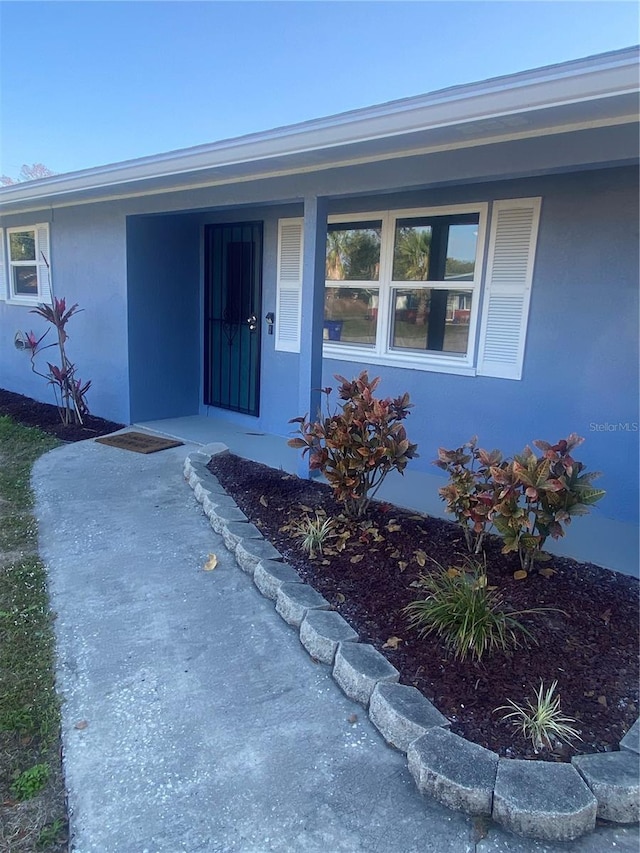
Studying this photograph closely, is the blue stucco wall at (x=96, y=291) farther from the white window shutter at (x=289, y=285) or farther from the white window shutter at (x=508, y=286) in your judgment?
the white window shutter at (x=508, y=286)

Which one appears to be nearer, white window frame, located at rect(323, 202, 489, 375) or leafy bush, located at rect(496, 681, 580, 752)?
leafy bush, located at rect(496, 681, 580, 752)

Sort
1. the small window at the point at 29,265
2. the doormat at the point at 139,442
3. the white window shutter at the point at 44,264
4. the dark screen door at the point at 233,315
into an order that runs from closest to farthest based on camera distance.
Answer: the doormat at the point at 139,442 → the dark screen door at the point at 233,315 → the white window shutter at the point at 44,264 → the small window at the point at 29,265

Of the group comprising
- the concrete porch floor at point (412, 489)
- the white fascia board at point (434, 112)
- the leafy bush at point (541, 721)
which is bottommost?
the leafy bush at point (541, 721)

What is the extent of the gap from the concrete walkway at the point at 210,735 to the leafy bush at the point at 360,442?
85cm

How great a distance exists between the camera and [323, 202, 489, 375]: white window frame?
455cm

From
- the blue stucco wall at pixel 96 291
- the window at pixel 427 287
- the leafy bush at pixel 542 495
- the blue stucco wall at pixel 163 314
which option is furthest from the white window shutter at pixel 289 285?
the leafy bush at pixel 542 495

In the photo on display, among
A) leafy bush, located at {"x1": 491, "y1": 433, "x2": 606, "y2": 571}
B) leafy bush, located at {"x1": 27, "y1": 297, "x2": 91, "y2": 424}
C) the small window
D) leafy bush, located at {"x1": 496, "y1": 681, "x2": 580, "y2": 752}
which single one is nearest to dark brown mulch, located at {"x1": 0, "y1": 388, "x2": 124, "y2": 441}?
leafy bush, located at {"x1": 27, "y1": 297, "x2": 91, "y2": 424}

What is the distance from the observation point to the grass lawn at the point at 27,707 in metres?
1.80

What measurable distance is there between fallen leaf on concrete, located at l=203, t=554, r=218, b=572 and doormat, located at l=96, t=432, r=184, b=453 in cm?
242

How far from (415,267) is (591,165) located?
77.3 inches

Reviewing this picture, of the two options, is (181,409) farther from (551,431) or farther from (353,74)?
(353,74)

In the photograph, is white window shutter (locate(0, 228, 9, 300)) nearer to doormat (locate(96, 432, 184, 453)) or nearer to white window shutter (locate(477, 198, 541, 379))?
doormat (locate(96, 432, 184, 453))

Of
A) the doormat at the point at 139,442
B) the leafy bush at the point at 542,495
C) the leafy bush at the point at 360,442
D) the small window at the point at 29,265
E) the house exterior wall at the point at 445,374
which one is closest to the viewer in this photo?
the leafy bush at the point at 542,495

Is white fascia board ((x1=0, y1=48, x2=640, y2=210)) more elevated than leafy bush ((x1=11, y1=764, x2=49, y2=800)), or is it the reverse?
white fascia board ((x1=0, y1=48, x2=640, y2=210))
